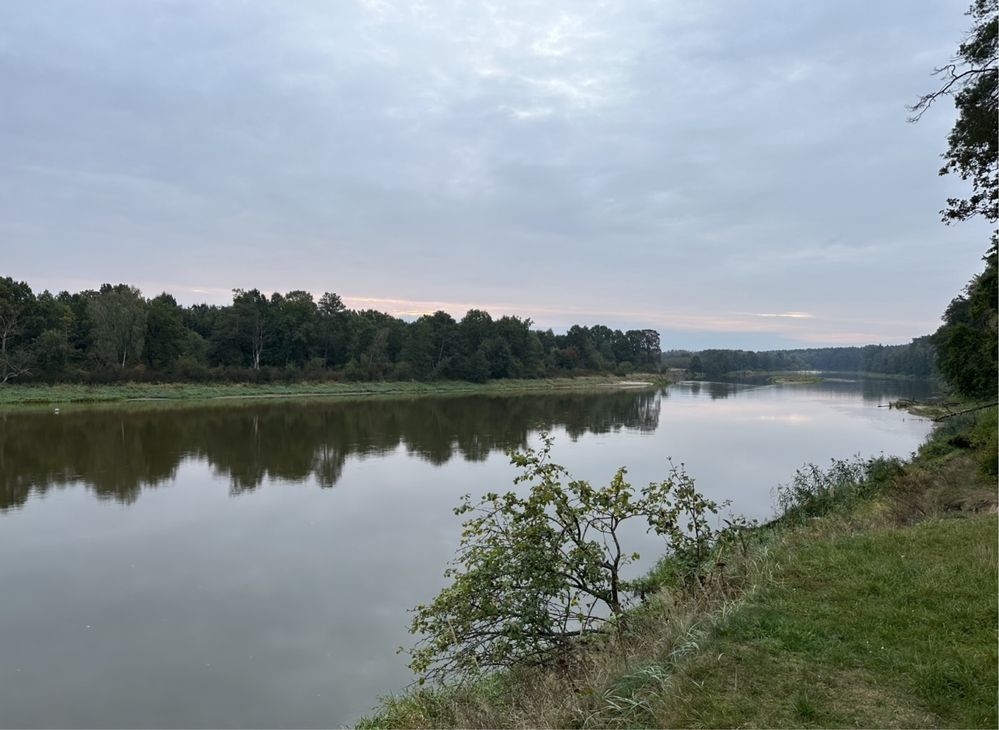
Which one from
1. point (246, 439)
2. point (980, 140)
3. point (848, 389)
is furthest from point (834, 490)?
point (848, 389)

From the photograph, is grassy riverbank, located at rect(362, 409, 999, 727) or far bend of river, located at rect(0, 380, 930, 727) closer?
grassy riverbank, located at rect(362, 409, 999, 727)

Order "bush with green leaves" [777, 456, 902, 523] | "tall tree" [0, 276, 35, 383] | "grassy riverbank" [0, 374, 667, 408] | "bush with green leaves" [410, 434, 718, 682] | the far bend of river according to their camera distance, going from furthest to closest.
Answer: "tall tree" [0, 276, 35, 383]
"grassy riverbank" [0, 374, 667, 408]
"bush with green leaves" [777, 456, 902, 523]
the far bend of river
"bush with green leaves" [410, 434, 718, 682]

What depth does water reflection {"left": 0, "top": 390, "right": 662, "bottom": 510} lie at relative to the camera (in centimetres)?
1770

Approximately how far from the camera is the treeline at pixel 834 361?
4171 inches

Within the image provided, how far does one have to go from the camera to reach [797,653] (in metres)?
4.04

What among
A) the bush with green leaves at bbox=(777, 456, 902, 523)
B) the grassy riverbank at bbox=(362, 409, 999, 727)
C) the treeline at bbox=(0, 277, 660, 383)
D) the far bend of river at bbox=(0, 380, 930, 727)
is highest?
the treeline at bbox=(0, 277, 660, 383)

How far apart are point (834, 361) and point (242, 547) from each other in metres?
218

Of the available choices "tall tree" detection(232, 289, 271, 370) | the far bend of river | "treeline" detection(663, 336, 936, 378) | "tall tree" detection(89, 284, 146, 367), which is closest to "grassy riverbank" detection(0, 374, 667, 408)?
"tall tree" detection(89, 284, 146, 367)

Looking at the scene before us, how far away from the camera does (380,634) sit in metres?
7.99

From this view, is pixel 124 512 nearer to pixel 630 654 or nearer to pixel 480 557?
pixel 480 557

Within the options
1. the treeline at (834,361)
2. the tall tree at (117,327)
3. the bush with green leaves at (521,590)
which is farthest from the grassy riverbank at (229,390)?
the treeline at (834,361)

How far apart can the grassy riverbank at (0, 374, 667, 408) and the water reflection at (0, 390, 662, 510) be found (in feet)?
21.6

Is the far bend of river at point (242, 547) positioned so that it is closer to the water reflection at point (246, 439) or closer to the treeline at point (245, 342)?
the water reflection at point (246, 439)

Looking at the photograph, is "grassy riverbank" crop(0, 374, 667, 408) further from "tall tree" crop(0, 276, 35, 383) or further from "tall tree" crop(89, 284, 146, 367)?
"tall tree" crop(89, 284, 146, 367)
